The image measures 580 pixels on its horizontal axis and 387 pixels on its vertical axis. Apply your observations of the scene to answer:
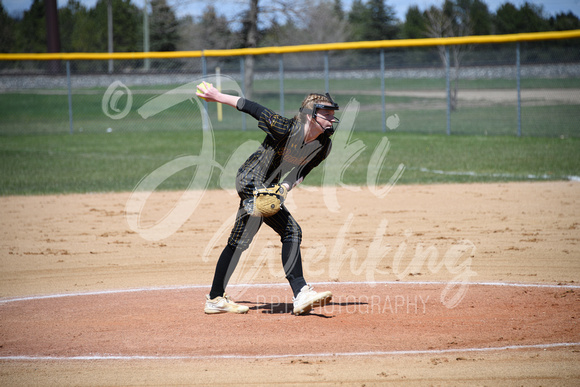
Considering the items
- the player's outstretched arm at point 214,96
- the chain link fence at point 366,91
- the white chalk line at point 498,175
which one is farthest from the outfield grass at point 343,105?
the player's outstretched arm at point 214,96

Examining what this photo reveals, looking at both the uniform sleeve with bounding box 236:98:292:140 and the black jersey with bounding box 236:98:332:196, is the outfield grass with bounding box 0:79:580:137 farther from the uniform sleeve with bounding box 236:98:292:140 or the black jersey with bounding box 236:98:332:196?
the uniform sleeve with bounding box 236:98:292:140

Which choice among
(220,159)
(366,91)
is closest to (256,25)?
(366,91)

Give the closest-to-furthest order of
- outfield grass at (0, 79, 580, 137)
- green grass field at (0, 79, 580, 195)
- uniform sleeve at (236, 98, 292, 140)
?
uniform sleeve at (236, 98, 292, 140), green grass field at (0, 79, 580, 195), outfield grass at (0, 79, 580, 137)

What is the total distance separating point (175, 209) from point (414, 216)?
4.14 metres

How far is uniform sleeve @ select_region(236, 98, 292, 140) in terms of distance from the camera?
14.6ft

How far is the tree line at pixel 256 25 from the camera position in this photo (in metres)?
28.5

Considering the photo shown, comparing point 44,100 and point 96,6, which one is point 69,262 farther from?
point 96,6

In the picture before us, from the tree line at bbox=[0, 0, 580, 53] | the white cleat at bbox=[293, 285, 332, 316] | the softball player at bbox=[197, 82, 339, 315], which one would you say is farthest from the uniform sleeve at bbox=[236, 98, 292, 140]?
the tree line at bbox=[0, 0, 580, 53]

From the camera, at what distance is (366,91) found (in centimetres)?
2405

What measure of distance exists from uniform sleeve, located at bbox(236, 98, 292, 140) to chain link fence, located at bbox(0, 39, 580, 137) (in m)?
15.4

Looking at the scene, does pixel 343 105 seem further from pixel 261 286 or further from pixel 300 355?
pixel 300 355

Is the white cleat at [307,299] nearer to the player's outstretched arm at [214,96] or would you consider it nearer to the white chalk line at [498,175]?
the player's outstretched arm at [214,96]

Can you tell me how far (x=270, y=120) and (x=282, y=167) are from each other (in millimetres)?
584

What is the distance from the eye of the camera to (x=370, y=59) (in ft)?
73.0
